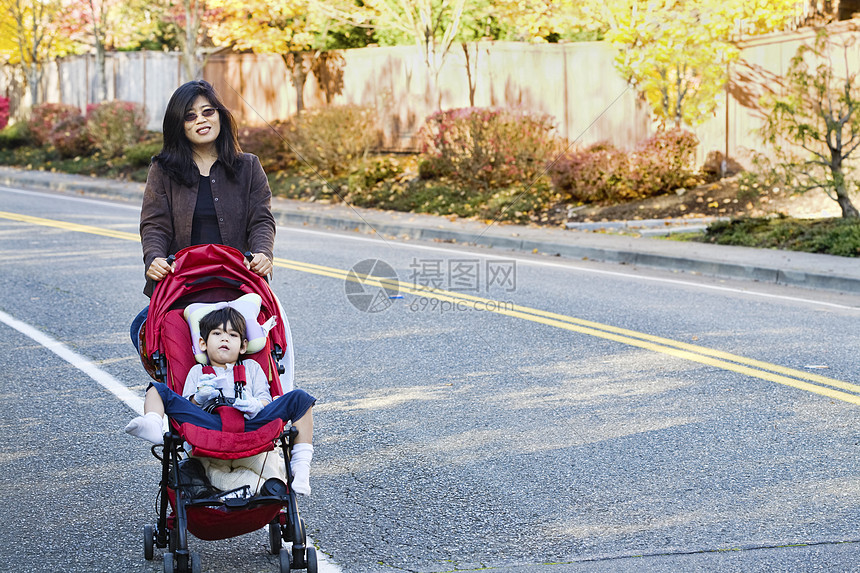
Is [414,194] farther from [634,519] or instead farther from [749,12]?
[634,519]

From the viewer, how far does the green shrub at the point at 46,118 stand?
1093 inches

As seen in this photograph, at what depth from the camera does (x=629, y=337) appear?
27.3 feet

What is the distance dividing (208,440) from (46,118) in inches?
1054

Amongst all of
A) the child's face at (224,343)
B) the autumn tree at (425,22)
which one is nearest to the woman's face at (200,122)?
the child's face at (224,343)

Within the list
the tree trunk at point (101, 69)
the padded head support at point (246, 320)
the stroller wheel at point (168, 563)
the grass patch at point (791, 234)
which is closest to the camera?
the stroller wheel at point (168, 563)

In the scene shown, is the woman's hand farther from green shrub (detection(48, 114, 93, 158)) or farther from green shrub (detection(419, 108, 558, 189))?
green shrub (detection(48, 114, 93, 158))

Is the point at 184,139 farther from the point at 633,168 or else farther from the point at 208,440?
the point at 633,168

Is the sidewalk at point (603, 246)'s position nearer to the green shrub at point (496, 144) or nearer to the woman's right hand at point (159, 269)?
the green shrub at point (496, 144)

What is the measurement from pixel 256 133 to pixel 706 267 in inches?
519

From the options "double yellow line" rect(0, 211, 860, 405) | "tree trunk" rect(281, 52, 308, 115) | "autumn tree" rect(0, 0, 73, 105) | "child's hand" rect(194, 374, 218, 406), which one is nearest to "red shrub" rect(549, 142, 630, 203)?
"double yellow line" rect(0, 211, 860, 405)

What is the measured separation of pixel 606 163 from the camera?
1681 cm

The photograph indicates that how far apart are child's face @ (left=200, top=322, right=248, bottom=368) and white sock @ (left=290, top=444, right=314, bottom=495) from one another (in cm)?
44

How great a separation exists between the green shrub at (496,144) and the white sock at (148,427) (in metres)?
14.7

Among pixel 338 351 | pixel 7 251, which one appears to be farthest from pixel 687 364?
pixel 7 251
